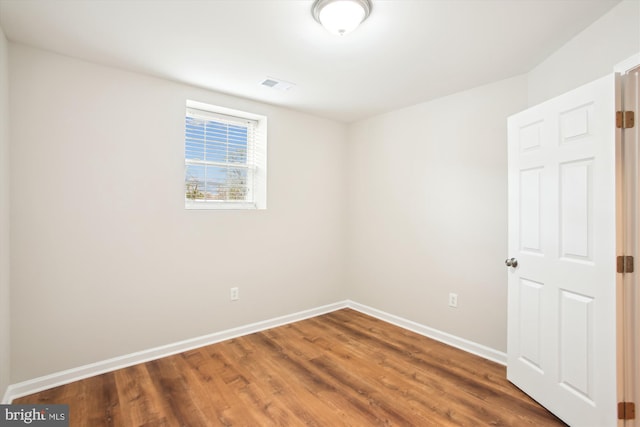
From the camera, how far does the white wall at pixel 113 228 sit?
225 centimetres

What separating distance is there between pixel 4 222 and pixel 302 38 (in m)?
2.39

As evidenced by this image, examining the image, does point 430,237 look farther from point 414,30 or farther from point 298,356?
point 414,30

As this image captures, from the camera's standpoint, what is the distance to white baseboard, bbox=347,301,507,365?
9.07ft

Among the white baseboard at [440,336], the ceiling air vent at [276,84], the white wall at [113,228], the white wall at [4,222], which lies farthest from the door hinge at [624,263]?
the white wall at [4,222]

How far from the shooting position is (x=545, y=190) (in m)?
2.09

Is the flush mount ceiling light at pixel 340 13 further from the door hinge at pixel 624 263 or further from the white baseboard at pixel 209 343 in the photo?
the white baseboard at pixel 209 343

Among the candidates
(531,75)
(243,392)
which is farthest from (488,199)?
(243,392)

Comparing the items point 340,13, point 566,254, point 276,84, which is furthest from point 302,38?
point 566,254

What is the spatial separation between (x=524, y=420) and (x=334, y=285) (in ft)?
8.35

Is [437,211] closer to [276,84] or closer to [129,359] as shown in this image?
[276,84]

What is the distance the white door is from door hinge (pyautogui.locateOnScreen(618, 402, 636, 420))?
0.03 metres

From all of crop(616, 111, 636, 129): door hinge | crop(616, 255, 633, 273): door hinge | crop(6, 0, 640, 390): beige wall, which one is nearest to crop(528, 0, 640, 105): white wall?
crop(6, 0, 640, 390): beige wall

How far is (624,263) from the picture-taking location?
1645 mm

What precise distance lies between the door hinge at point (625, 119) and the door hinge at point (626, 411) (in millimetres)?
1482
